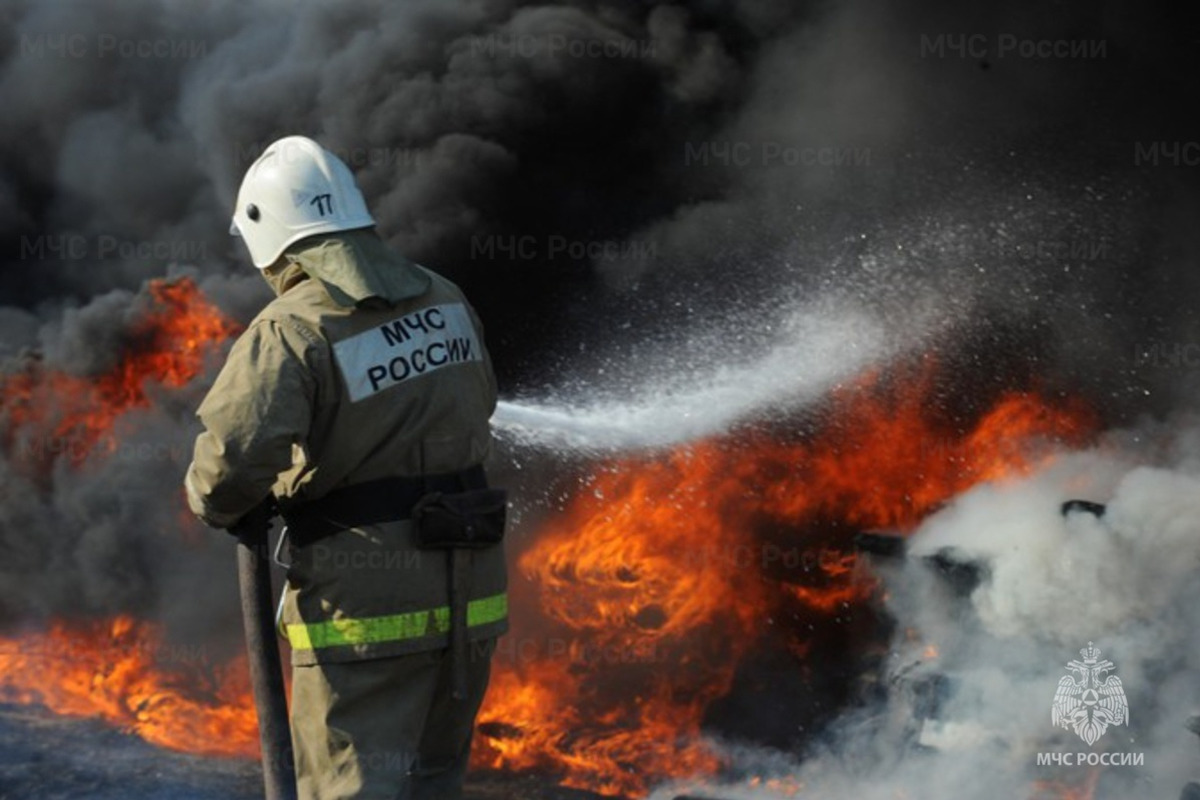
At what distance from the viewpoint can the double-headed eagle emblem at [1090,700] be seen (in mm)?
6031

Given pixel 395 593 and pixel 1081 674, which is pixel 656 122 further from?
pixel 395 593

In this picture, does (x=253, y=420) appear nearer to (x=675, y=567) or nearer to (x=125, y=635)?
(x=675, y=567)

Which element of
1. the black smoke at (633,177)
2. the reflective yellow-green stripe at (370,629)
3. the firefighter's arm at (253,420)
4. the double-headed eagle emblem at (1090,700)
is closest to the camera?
the firefighter's arm at (253,420)

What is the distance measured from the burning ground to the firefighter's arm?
3.09 meters

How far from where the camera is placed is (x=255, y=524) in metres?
3.87

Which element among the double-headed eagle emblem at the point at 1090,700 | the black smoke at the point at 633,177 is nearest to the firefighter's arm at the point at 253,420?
the black smoke at the point at 633,177

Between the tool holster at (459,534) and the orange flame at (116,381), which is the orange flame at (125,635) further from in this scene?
the tool holster at (459,534)

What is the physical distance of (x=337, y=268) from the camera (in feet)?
12.6

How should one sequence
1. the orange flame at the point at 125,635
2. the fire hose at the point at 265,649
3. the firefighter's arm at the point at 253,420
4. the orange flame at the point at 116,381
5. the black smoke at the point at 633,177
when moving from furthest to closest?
1. the orange flame at the point at 116,381
2. the orange flame at the point at 125,635
3. the black smoke at the point at 633,177
4. the fire hose at the point at 265,649
5. the firefighter's arm at the point at 253,420

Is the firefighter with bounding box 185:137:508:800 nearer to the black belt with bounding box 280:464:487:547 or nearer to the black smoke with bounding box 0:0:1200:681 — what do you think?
the black belt with bounding box 280:464:487:547

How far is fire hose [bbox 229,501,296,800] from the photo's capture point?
3.89 m

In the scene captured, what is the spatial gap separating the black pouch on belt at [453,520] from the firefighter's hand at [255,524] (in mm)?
376

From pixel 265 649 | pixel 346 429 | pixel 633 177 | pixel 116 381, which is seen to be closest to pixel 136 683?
pixel 116 381

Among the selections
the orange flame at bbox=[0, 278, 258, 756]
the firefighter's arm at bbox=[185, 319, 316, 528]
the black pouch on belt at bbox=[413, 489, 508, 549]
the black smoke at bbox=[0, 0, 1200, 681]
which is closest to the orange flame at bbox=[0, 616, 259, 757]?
the orange flame at bbox=[0, 278, 258, 756]
